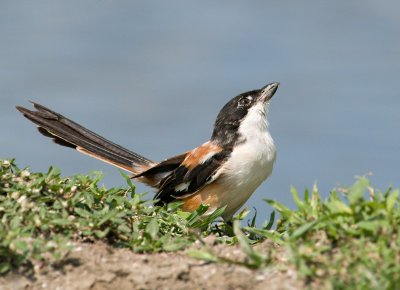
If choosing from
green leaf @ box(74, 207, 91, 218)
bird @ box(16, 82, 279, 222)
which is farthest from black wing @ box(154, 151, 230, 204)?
green leaf @ box(74, 207, 91, 218)

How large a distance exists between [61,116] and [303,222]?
4715mm

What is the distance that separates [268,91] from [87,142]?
87.4 inches

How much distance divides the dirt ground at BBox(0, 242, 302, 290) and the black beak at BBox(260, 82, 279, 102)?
12.0 ft

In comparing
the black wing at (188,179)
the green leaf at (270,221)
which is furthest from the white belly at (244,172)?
the green leaf at (270,221)

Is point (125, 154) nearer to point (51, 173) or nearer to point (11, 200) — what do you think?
point (51, 173)

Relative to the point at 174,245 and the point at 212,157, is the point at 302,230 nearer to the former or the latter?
the point at 174,245

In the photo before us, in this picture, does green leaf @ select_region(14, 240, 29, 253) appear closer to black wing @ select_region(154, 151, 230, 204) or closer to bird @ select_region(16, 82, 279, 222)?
bird @ select_region(16, 82, 279, 222)

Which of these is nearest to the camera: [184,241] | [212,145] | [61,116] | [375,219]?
[375,219]

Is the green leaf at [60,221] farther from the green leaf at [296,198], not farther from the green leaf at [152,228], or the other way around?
the green leaf at [296,198]

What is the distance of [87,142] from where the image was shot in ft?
30.5

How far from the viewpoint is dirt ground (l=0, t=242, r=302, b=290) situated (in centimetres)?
485

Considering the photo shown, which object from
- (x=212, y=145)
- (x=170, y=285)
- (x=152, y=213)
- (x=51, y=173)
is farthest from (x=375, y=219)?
(x=212, y=145)

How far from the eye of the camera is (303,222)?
5246mm

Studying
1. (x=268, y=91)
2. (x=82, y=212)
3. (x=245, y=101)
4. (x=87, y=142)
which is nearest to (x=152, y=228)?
(x=82, y=212)
